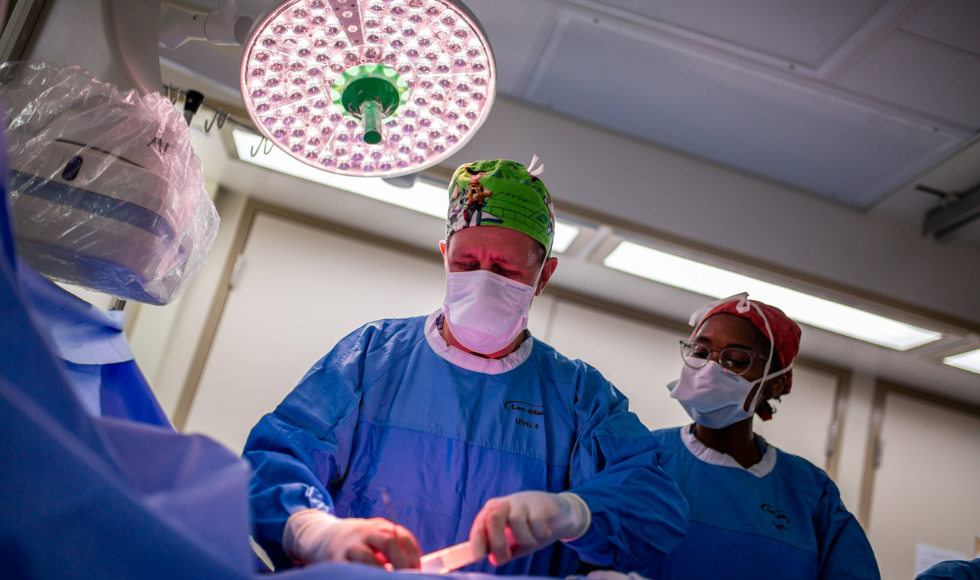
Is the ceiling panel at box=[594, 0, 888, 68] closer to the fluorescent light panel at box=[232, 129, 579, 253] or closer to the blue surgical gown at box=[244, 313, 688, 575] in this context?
the fluorescent light panel at box=[232, 129, 579, 253]

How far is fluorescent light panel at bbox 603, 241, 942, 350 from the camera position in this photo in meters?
2.85

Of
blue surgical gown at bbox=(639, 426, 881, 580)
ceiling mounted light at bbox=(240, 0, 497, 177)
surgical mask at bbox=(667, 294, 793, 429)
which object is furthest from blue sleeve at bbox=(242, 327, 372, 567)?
surgical mask at bbox=(667, 294, 793, 429)

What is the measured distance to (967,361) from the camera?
3.17 metres

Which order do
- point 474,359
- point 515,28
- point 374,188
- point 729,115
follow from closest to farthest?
point 474,359
point 515,28
point 729,115
point 374,188

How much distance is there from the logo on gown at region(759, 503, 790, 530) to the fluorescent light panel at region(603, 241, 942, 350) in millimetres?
1127

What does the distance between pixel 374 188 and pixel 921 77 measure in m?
2.00

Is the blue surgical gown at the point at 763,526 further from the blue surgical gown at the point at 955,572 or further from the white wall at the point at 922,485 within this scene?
the white wall at the point at 922,485

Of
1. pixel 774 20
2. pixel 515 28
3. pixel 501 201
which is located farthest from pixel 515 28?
pixel 501 201

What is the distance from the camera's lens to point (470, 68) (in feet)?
4.20

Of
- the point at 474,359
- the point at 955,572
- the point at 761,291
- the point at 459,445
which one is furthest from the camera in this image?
the point at 761,291

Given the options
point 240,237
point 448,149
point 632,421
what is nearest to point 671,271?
point 632,421

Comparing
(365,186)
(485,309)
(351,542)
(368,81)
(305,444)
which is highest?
(365,186)

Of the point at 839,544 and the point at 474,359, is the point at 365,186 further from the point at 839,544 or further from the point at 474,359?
the point at 839,544

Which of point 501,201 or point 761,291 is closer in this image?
point 501,201
